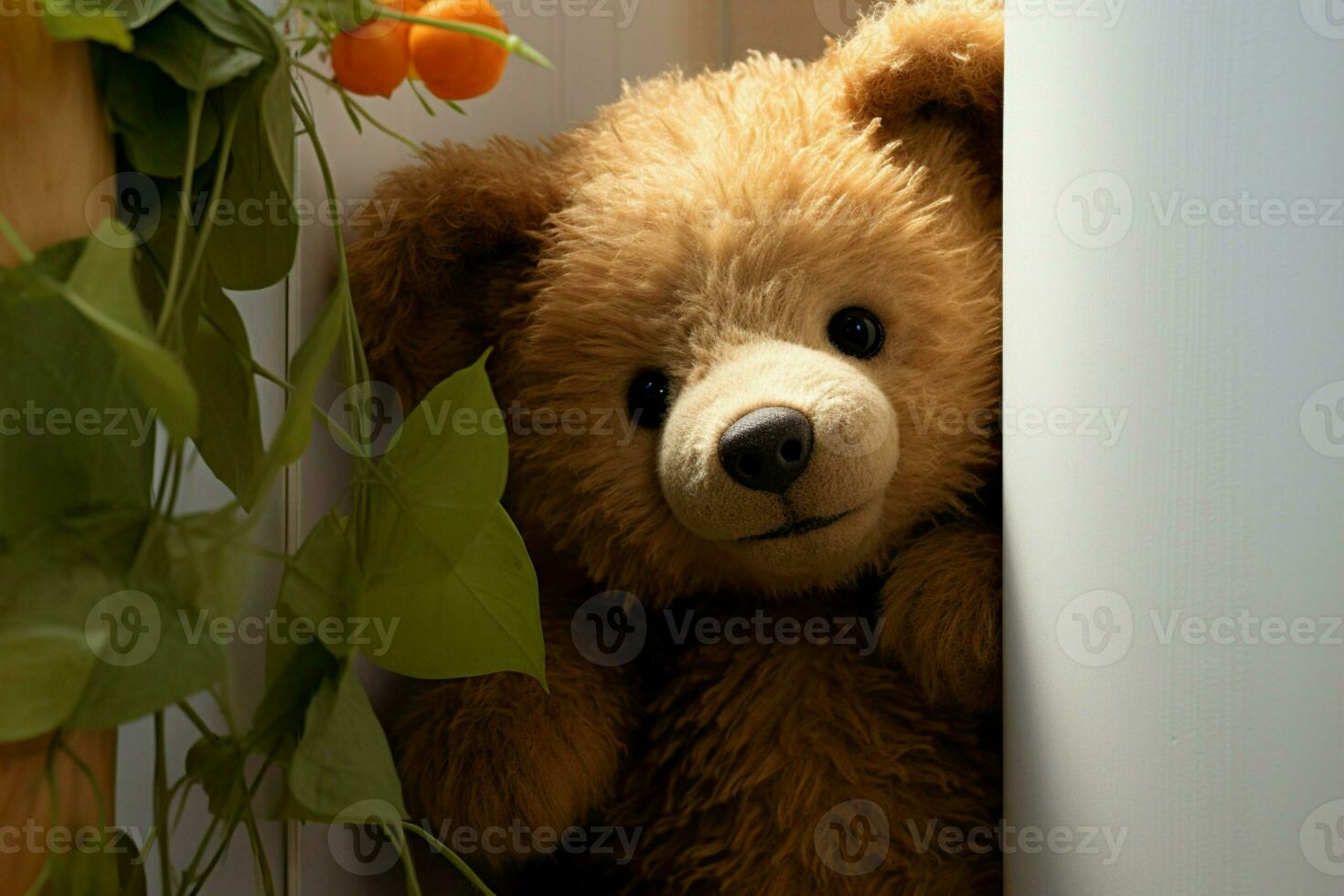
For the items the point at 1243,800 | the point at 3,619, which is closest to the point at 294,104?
the point at 3,619

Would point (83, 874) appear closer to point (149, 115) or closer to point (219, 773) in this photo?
point (219, 773)

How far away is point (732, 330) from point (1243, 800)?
39 cm

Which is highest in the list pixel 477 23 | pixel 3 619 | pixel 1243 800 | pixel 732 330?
pixel 477 23

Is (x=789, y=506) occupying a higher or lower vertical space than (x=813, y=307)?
lower

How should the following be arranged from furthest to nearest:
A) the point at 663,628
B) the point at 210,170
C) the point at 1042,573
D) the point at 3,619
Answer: the point at 663,628 < the point at 1042,573 < the point at 210,170 < the point at 3,619

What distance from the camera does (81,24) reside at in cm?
42

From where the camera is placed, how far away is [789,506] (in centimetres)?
71

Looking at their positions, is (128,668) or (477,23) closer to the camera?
(128,668)

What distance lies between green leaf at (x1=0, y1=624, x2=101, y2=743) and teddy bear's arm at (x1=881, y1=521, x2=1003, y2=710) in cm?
51

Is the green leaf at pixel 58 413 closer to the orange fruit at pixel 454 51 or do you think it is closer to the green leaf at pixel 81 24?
the green leaf at pixel 81 24

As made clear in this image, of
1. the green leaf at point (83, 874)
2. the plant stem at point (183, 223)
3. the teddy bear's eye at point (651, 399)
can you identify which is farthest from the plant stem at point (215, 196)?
the teddy bear's eye at point (651, 399)

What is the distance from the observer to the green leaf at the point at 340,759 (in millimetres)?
461

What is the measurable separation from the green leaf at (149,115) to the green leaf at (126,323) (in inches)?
5.3

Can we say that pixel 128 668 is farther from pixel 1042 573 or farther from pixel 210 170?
pixel 1042 573
